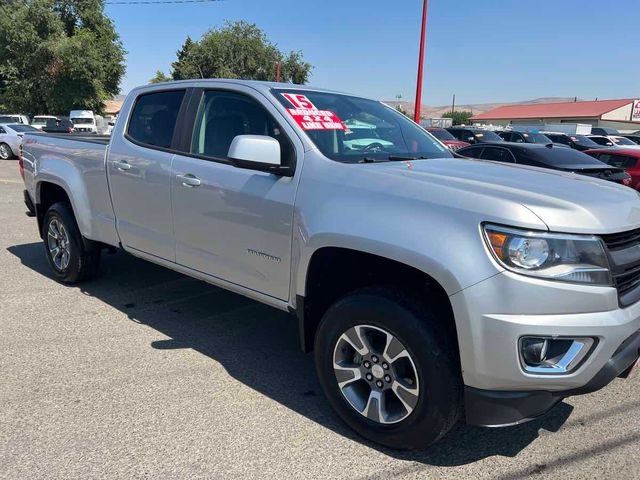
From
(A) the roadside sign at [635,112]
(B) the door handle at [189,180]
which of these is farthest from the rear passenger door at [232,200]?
(A) the roadside sign at [635,112]

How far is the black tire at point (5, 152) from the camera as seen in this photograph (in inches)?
825

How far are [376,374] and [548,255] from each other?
40.8 inches

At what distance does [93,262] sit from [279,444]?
10.5 ft

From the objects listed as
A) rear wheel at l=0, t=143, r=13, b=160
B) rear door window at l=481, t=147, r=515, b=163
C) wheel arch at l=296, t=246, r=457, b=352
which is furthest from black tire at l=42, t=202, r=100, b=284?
rear wheel at l=0, t=143, r=13, b=160

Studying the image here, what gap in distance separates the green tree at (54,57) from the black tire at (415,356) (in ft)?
120

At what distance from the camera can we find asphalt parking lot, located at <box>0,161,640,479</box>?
105 inches

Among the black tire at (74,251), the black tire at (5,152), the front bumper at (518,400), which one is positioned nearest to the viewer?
the front bumper at (518,400)

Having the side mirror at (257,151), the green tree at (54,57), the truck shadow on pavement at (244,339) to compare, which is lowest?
the truck shadow on pavement at (244,339)

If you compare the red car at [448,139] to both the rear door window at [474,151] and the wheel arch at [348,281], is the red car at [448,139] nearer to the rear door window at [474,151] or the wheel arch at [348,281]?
the rear door window at [474,151]

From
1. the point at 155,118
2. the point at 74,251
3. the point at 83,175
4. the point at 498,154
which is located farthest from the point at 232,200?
the point at 498,154

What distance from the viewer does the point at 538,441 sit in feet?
9.66

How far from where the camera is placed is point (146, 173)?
4.08m

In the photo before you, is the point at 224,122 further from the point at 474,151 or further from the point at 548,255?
the point at 474,151

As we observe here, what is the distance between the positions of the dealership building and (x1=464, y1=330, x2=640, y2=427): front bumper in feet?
230
